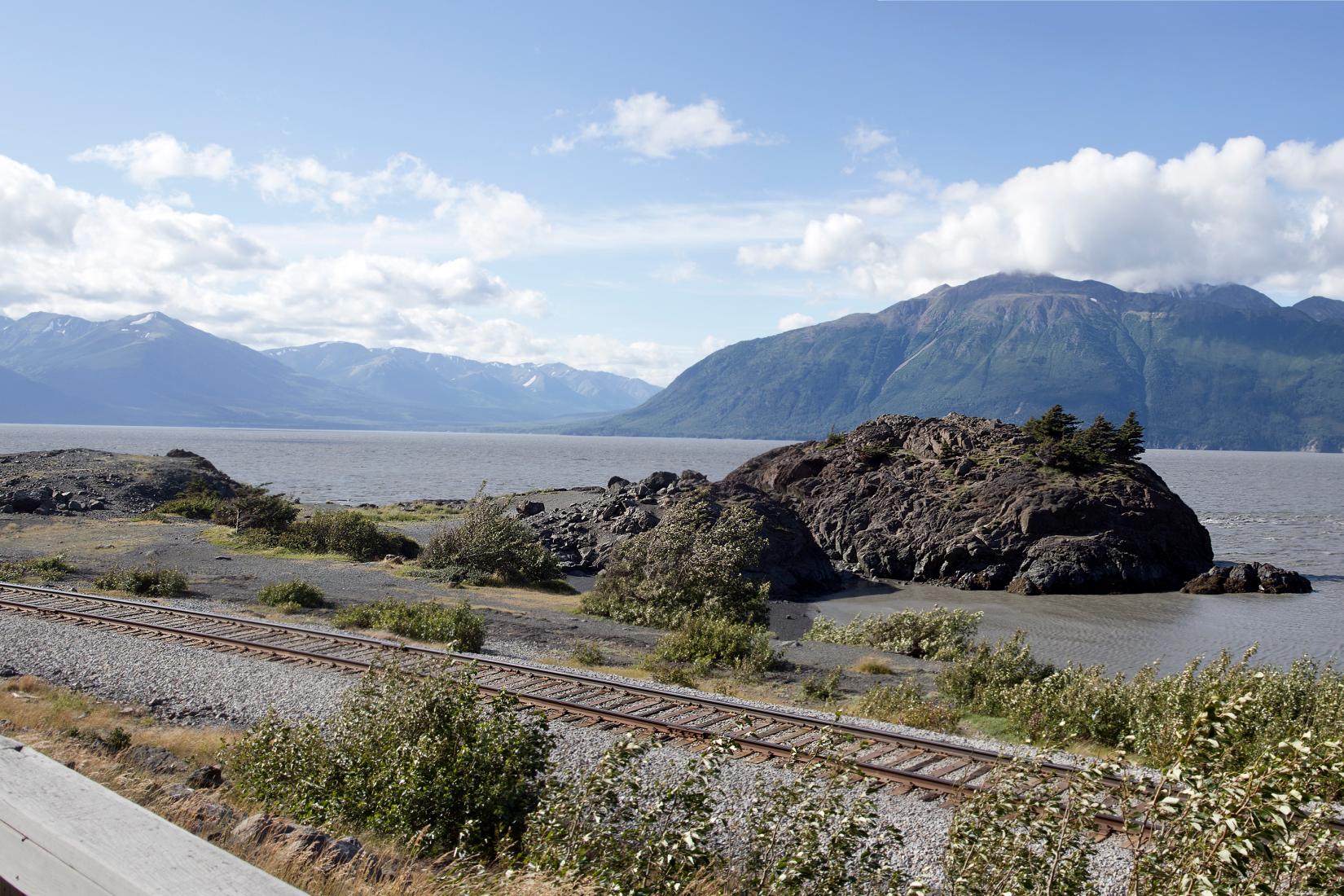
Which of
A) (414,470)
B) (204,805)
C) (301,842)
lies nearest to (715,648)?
(204,805)

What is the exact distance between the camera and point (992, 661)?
17.2 m

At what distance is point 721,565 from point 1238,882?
24018mm

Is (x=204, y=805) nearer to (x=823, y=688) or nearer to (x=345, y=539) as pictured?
(x=823, y=688)

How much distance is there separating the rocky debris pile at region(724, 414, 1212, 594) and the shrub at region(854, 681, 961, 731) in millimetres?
26377

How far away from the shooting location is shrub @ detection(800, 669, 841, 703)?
16359 mm

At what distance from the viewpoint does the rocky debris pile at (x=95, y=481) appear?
4872 cm

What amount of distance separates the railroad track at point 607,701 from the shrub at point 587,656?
8.89ft

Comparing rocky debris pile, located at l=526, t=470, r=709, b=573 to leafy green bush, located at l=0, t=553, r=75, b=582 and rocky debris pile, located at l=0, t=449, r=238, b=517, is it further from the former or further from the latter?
rocky debris pile, located at l=0, t=449, r=238, b=517

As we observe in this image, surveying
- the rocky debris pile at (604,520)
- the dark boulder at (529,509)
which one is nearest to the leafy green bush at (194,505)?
the dark boulder at (529,509)

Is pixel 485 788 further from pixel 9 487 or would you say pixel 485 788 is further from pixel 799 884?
pixel 9 487

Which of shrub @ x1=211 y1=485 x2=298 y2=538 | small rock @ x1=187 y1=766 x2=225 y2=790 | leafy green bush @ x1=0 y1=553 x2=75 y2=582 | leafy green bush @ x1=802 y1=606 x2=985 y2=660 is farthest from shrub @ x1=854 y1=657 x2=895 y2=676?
shrub @ x1=211 y1=485 x2=298 y2=538

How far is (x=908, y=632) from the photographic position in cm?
2548

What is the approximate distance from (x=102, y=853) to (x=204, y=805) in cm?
485

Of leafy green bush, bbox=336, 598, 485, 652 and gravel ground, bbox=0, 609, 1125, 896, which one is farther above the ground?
gravel ground, bbox=0, 609, 1125, 896
